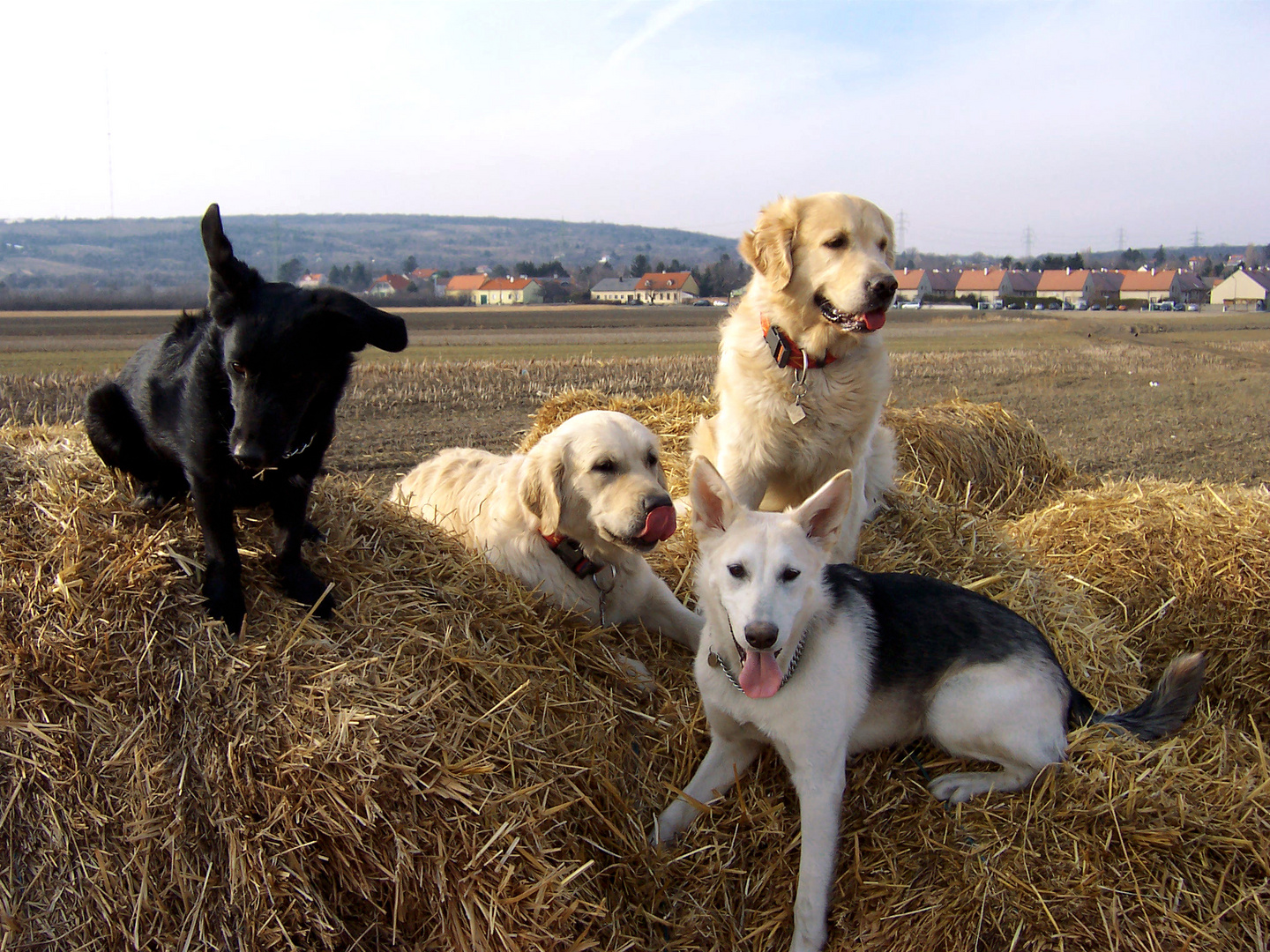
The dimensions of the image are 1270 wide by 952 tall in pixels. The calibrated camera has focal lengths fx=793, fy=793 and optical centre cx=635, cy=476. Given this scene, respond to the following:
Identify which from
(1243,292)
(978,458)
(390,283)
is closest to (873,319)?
(978,458)

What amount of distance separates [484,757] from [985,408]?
21.5 feet

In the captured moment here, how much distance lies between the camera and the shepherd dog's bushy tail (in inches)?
134

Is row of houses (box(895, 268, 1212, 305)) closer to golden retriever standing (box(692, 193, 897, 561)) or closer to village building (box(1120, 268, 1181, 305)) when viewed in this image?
village building (box(1120, 268, 1181, 305))

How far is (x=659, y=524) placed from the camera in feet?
11.8

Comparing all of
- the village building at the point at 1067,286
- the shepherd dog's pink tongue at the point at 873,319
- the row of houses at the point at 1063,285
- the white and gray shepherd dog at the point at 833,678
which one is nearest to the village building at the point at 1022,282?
the row of houses at the point at 1063,285

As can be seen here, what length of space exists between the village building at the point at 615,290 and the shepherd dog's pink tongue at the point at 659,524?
90.5 metres

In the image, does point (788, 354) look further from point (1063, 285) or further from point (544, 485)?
point (1063, 285)

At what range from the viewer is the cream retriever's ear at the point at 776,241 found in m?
4.90

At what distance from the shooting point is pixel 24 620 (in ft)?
9.36

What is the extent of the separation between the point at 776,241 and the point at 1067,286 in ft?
404

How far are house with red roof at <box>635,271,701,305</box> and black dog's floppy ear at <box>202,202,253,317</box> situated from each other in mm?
88297

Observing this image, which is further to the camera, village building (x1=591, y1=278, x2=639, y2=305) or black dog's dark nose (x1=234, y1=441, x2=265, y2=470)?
village building (x1=591, y1=278, x2=639, y2=305)

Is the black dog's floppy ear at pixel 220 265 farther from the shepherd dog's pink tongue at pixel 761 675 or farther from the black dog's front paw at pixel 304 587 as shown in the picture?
the shepherd dog's pink tongue at pixel 761 675

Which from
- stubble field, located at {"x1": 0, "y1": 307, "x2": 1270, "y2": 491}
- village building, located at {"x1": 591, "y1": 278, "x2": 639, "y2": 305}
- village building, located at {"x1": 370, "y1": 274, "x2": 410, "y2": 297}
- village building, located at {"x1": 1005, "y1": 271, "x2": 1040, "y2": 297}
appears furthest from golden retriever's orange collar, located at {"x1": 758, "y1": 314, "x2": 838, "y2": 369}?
village building, located at {"x1": 1005, "y1": 271, "x2": 1040, "y2": 297}
